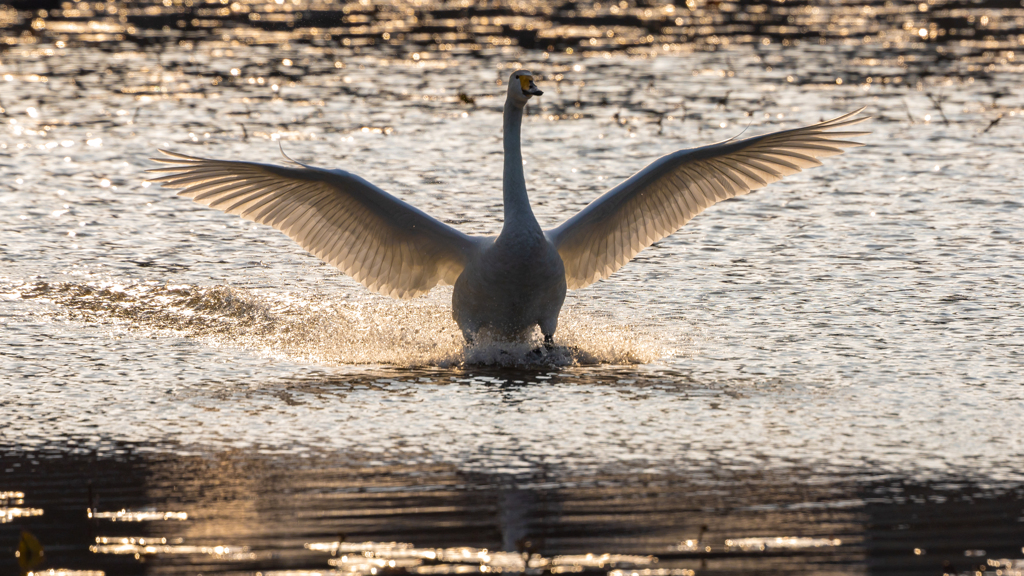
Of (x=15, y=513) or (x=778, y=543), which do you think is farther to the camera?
(x=15, y=513)

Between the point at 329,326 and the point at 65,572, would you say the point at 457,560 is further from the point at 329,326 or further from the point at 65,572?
the point at 329,326

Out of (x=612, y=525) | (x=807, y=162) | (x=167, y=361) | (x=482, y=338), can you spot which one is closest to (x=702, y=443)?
(x=612, y=525)

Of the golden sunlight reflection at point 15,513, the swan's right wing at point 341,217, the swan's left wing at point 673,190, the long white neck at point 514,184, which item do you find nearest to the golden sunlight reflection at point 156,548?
the golden sunlight reflection at point 15,513

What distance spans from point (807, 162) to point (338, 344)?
368 centimetres

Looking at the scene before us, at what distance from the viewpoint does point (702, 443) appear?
752cm

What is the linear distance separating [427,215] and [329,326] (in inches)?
57.9

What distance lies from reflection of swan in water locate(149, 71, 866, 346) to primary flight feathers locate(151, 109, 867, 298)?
0.03ft

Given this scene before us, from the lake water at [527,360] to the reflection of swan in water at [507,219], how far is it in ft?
1.40

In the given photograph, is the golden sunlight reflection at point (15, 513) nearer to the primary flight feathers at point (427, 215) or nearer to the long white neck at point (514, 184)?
the primary flight feathers at point (427, 215)

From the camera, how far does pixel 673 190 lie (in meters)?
10.2

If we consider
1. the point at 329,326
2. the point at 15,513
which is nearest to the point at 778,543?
the point at 15,513

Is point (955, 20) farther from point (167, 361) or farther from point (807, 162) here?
point (167, 361)

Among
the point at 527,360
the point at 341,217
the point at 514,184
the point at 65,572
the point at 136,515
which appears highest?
the point at 514,184

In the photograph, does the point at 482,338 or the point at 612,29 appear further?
the point at 612,29
